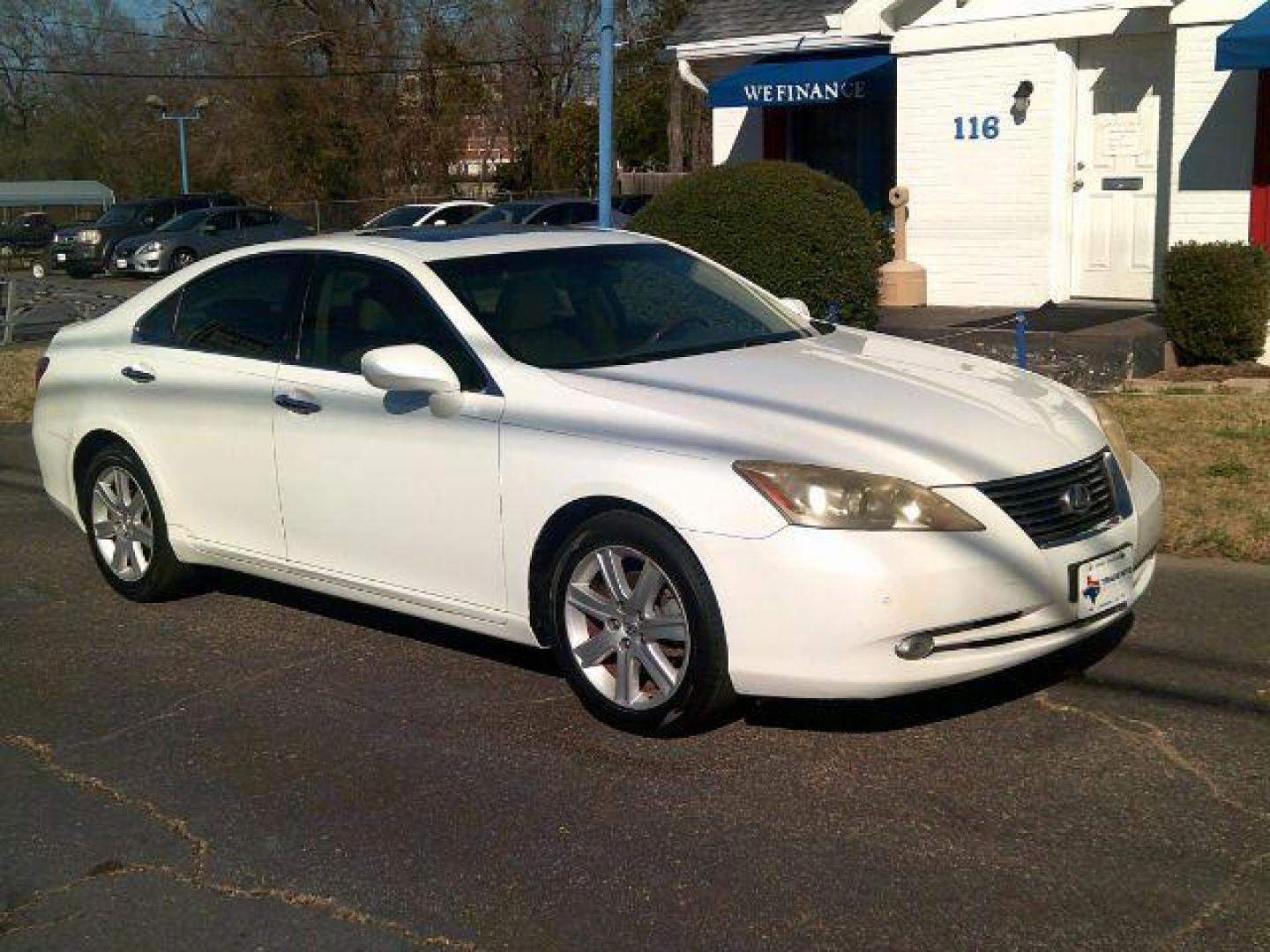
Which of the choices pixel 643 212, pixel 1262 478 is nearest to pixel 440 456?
pixel 1262 478

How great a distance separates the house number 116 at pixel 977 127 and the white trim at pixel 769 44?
63.0 inches

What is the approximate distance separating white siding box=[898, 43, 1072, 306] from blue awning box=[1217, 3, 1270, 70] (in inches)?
99.8

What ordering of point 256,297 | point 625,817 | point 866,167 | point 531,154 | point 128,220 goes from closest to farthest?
1. point 625,817
2. point 256,297
3. point 866,167
4. point 128,220
5. point 531,154

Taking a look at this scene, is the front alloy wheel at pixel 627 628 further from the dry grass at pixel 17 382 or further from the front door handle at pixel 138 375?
the dry grass at pixel 17 382

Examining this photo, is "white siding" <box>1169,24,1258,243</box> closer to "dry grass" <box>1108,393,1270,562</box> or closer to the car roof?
"dry grass" <box>1108,393,1270,562</box>

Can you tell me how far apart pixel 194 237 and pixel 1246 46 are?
25102mm

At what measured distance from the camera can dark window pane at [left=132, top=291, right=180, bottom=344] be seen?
6.89m

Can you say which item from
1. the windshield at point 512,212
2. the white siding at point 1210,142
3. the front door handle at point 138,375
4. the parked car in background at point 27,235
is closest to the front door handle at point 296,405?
the front door handle at point 138,375

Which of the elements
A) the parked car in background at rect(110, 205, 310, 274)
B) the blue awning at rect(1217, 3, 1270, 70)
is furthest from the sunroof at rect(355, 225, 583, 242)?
the parked car in background at rect(110, 205, 310, 274)

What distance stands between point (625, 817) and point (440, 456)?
159 cm

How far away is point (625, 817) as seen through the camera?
456 cm

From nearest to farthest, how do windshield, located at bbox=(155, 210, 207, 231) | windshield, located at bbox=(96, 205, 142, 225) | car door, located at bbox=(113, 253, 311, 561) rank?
car door, located at bbox=(113, 253, 311, 561) < windshield, located at bbox=(155, 210, 207, 231) < windshield, located at bbox=(96, 205, 142, 225)

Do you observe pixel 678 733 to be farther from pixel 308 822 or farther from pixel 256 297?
pixel 256 297

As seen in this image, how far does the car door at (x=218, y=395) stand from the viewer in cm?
632
